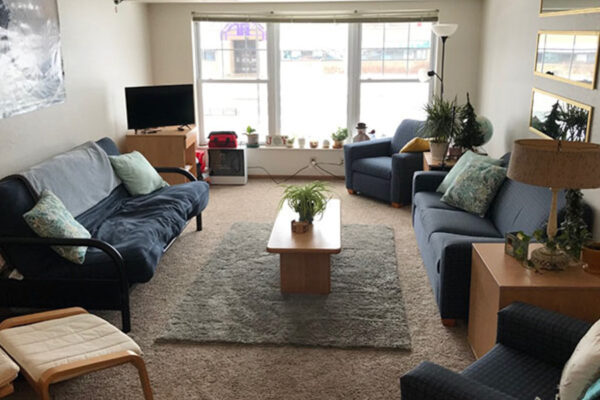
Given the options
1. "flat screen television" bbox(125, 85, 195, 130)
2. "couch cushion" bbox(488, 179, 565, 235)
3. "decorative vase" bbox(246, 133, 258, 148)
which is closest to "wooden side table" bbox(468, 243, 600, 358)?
"couch cushion" bbox(488, 179, 565, 235)

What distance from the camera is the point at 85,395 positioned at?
2.74 m

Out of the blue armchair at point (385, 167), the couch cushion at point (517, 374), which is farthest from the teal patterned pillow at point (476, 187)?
the couch cushion at point (517, 374)

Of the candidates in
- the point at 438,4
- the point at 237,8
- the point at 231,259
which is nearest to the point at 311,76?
the point at 237,8

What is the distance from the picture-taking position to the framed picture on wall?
3.72m

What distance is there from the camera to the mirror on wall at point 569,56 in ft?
10.7

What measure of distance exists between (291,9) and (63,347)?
16.2 ft

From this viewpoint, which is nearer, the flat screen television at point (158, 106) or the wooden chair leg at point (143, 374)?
the wooden chair leg at point (143, 374)

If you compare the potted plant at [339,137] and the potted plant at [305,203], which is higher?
the potted plant at [339,137]

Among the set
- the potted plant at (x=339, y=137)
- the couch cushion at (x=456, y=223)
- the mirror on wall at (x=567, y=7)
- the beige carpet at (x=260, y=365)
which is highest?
the mirror on wall at (x=567, y=7)

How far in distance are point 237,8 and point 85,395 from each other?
4851 millimetres

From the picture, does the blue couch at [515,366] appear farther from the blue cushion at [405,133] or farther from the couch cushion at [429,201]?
the blue cushion at [405,133]

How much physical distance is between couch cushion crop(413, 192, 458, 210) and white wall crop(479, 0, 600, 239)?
0.81 m

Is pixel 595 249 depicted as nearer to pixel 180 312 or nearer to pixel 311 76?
pixel 180 312

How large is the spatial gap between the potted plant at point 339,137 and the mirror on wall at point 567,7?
2.83m
